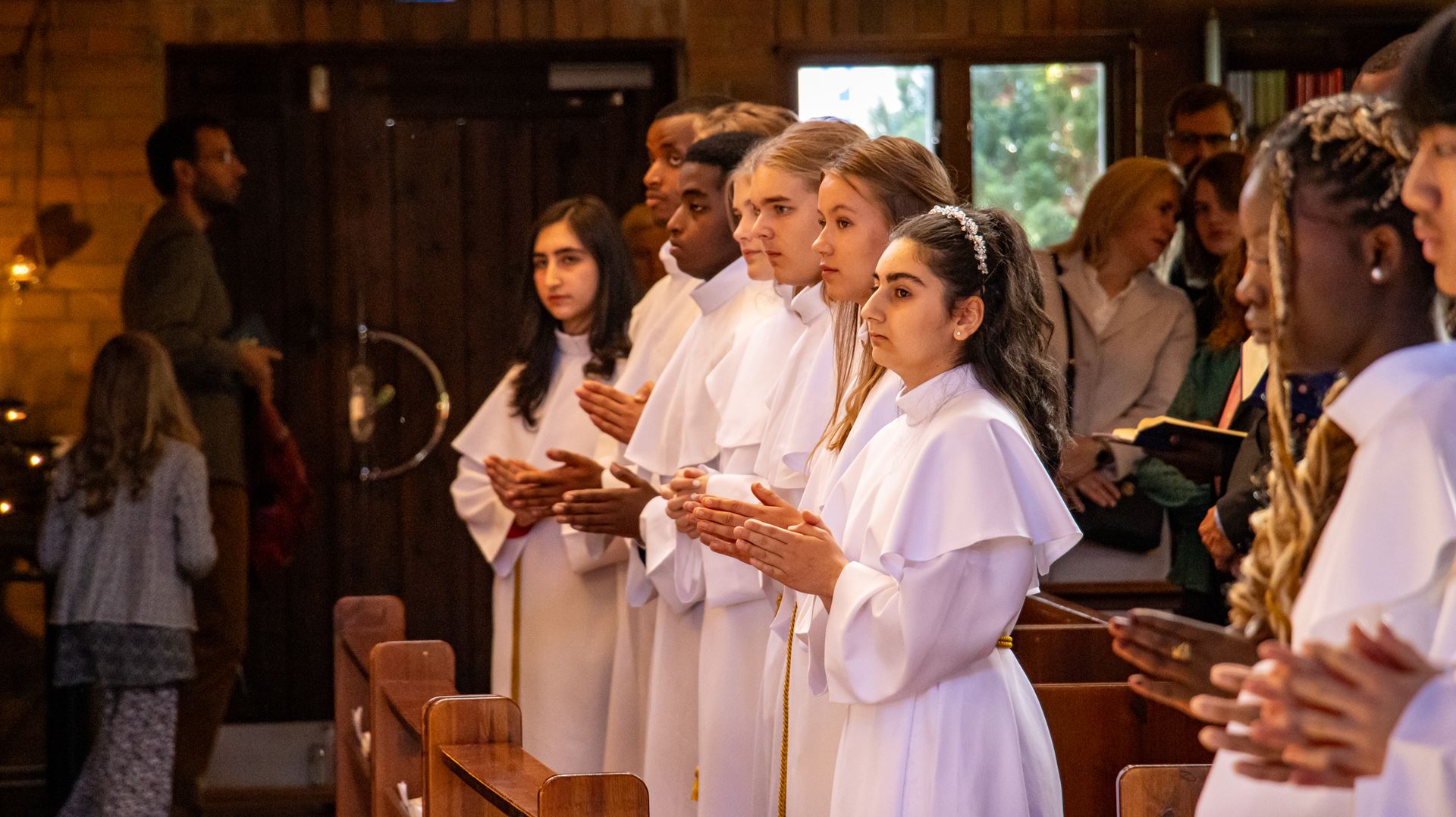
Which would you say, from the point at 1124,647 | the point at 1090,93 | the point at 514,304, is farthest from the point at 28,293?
the point at 1124,647

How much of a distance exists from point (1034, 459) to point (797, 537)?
39 centimetres

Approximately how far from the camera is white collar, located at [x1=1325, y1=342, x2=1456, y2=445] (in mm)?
1521

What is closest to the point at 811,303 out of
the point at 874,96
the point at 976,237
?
the point at 976,237

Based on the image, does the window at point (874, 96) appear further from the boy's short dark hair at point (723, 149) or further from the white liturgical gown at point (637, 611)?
the boy's short dark hair at point (723, 149)

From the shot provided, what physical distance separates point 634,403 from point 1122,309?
1.70m

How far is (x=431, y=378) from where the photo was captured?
7.25 metres

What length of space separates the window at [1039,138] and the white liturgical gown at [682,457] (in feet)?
10.2

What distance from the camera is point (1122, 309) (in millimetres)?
5215

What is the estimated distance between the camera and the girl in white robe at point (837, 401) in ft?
9.79

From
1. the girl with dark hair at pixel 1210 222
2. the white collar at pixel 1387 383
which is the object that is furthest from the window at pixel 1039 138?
the white collar at pixel 1387 383

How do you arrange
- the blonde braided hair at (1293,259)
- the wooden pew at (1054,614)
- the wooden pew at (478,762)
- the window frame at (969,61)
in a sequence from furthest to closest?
the window frame at (969,61) < the wooden pew at (1054,614) < the wooden pew at (478,762) < the blonde braided hair at (1293,259)

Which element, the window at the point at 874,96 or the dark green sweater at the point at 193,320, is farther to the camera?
the window at the point at 874,96

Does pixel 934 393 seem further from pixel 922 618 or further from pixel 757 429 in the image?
pixel 757 429

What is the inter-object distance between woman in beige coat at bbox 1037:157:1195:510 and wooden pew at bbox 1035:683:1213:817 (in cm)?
197
